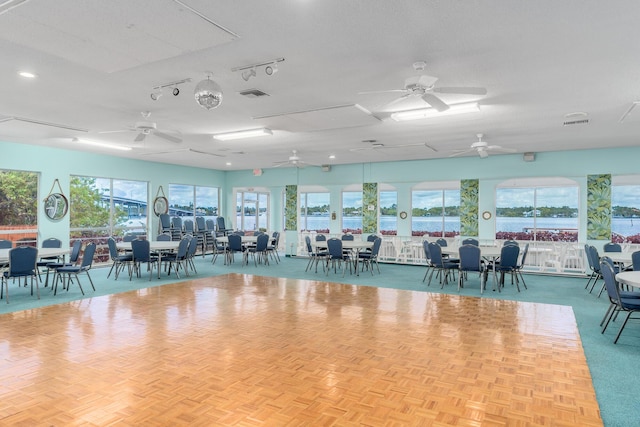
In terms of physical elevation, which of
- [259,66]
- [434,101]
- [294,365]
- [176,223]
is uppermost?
[259,66]

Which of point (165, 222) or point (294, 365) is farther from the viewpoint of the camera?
point (165, 222)

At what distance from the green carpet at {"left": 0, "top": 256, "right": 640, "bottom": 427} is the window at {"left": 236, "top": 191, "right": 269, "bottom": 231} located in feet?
10.4

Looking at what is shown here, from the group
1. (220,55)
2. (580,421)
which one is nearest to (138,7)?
(220,55)

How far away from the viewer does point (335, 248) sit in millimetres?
9117

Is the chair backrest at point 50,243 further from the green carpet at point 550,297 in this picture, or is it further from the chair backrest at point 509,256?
the chair backrest at point 509,256

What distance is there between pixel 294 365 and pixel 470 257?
4.72 meters

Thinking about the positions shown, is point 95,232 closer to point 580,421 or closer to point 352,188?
point 352,188

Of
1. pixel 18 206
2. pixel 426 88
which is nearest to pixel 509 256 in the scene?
pixel 426 88

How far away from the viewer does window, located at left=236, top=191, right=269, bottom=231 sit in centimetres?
1512

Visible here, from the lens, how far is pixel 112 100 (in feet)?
17.7

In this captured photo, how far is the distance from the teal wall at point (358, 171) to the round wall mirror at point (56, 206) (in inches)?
5.6

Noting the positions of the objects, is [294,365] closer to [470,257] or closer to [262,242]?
[470,257]

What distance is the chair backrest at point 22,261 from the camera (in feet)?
20.1

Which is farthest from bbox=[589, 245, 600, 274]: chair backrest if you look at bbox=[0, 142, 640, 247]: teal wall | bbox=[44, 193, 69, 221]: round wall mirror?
bbox=[44, 193, 69, 221]: round wall mirror
